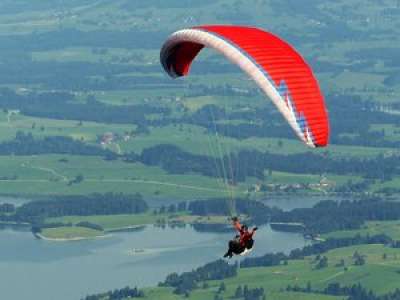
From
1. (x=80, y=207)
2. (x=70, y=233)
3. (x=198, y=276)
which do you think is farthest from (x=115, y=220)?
(x=198, y=276)

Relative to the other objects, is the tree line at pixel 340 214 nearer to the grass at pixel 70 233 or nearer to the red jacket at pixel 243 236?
the grass at pixel 70 233

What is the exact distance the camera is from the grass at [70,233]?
107 meters

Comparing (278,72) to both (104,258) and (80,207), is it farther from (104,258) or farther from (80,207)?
(80,207)

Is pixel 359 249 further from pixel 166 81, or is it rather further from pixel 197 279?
pixel 166 81

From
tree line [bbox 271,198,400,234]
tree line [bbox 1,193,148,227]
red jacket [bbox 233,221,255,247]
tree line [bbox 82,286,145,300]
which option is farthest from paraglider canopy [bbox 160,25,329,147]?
tree line [bbox 1,193,148,227]

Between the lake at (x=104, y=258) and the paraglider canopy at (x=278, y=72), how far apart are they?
136 feet

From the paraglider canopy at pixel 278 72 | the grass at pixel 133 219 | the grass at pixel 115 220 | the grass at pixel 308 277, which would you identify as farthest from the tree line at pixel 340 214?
the paraglider canopy at pixel 278 72

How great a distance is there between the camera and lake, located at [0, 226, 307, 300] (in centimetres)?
8875

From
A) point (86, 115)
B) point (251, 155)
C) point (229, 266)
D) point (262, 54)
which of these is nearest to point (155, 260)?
point (229, 266)

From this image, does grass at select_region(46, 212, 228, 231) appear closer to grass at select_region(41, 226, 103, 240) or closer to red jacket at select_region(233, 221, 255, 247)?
grass at select_region(41, 226, 103, 240)

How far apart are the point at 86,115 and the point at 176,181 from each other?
3812cm

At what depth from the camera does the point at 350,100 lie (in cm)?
17575

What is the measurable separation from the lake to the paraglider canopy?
136 ft

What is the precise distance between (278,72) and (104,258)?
55.4 meters
